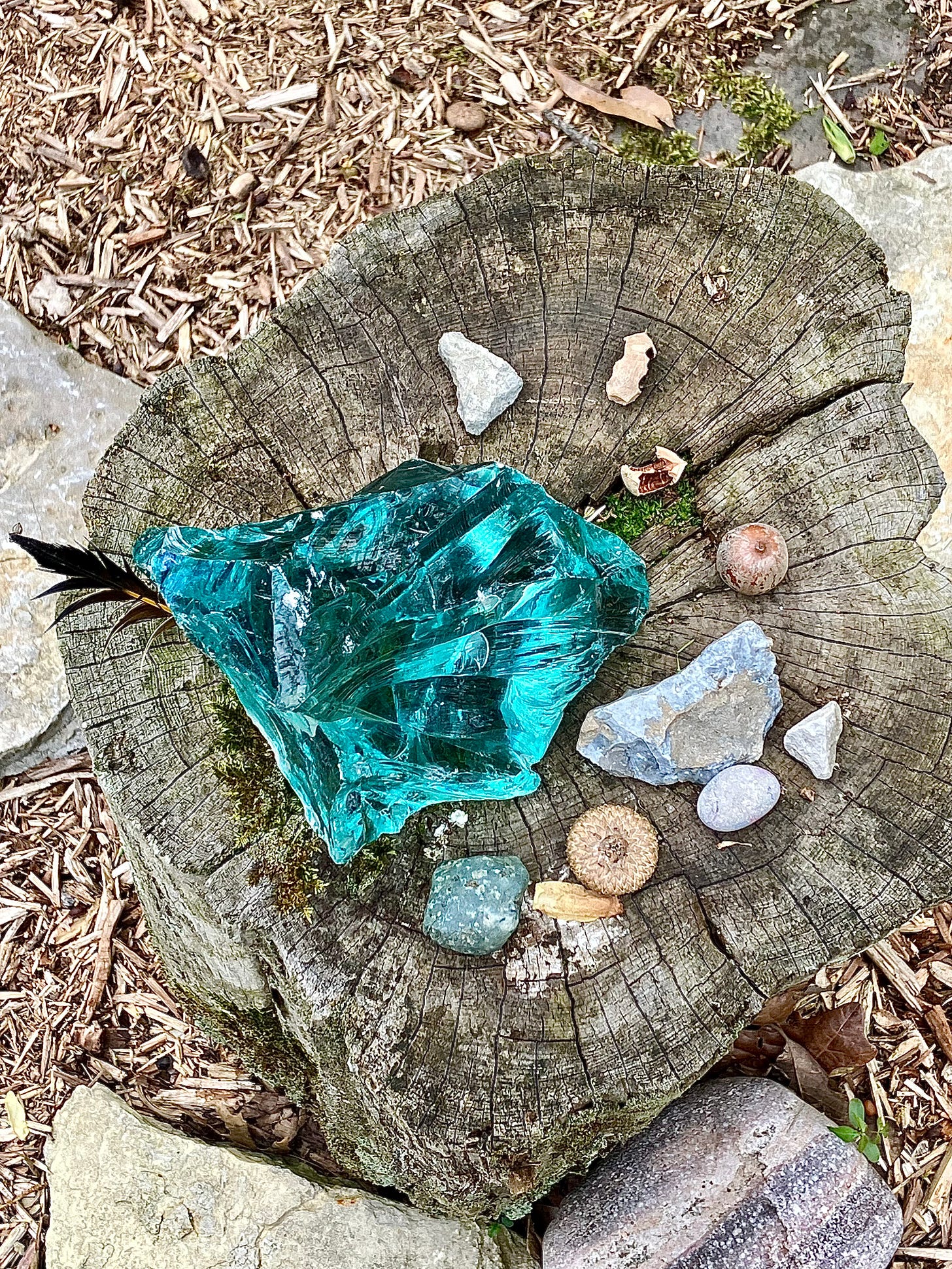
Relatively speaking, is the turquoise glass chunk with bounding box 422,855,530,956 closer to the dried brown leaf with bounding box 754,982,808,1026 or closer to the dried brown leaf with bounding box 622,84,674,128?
the dried brown leaf with bounding box 754,982,808,1026

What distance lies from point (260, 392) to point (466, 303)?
19.4 inches

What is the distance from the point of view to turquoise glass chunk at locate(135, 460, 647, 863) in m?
1.91

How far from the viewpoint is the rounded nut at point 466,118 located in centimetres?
338

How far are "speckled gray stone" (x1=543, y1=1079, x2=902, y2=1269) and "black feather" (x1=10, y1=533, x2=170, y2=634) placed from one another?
5.43 feet

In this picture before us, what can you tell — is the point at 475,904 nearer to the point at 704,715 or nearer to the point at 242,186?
the point at 704,715

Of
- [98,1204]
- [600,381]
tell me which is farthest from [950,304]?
[98,1204]

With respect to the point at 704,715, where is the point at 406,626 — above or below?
above

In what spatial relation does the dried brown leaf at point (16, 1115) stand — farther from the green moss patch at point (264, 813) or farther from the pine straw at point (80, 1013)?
the green moss patch at point (264, 813)

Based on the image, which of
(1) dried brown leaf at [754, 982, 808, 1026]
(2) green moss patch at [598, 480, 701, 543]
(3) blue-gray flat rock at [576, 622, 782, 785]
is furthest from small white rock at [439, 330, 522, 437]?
(1) dried brown leaf at [754, 982, 808, 1026]

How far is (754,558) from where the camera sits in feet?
7.18

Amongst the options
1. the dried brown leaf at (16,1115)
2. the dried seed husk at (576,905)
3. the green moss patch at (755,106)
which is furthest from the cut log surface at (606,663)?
the green moss patch at (755,106)

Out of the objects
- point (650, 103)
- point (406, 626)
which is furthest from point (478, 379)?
point (650, 103)

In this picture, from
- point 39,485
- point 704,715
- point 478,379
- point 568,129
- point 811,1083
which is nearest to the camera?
point 704,715

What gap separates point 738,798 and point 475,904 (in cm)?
56
